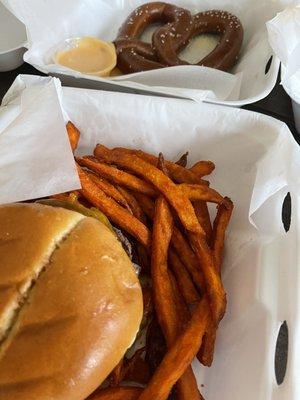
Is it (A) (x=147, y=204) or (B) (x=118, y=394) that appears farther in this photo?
(A) (x=147, y=204)

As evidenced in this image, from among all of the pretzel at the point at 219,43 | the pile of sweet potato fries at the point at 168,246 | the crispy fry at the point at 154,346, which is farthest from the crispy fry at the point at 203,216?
the pretzel at the point at 219,43

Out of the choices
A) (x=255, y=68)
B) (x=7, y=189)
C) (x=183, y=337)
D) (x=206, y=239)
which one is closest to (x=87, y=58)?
(x=255, y=68)

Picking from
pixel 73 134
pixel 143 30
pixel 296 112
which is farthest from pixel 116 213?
pixel 143 30

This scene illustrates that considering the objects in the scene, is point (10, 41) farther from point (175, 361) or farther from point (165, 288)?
point (175, 361)

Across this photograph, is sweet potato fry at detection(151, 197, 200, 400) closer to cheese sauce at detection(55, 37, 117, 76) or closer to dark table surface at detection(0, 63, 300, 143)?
dark table surface at detection(0, 63, 300, 143)

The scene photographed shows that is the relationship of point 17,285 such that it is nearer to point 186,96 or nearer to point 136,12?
point 186,96

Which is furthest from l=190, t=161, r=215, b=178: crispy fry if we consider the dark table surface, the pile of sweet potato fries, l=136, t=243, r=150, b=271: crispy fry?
the dark table surface
